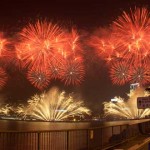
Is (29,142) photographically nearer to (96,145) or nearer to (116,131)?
(96,145)

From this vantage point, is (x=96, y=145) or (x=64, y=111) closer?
(x=96, y=145)

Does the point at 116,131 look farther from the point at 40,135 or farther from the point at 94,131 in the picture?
the point at 40,135

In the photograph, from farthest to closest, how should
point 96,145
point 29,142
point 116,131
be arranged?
point 116,131 → point 96,145 → point 29,142

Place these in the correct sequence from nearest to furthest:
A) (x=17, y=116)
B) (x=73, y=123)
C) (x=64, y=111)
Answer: (x=64, y=111)
(x=73, y=123)
(x=17, y=116)

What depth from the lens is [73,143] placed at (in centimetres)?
1895

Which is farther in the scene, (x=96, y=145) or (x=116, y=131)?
(x=116, y=131)

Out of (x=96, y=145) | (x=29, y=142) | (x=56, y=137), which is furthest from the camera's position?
(x=96, y=145)

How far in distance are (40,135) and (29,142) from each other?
1.79 ft

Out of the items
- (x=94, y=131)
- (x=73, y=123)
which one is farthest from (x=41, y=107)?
(x=94, y=131)

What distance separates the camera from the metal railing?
51.8ft

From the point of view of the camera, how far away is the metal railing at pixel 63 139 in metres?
15.8

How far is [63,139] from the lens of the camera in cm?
1808

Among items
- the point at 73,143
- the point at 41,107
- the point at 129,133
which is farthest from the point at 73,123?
the point at 73,143

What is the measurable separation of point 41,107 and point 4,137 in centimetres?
6488
